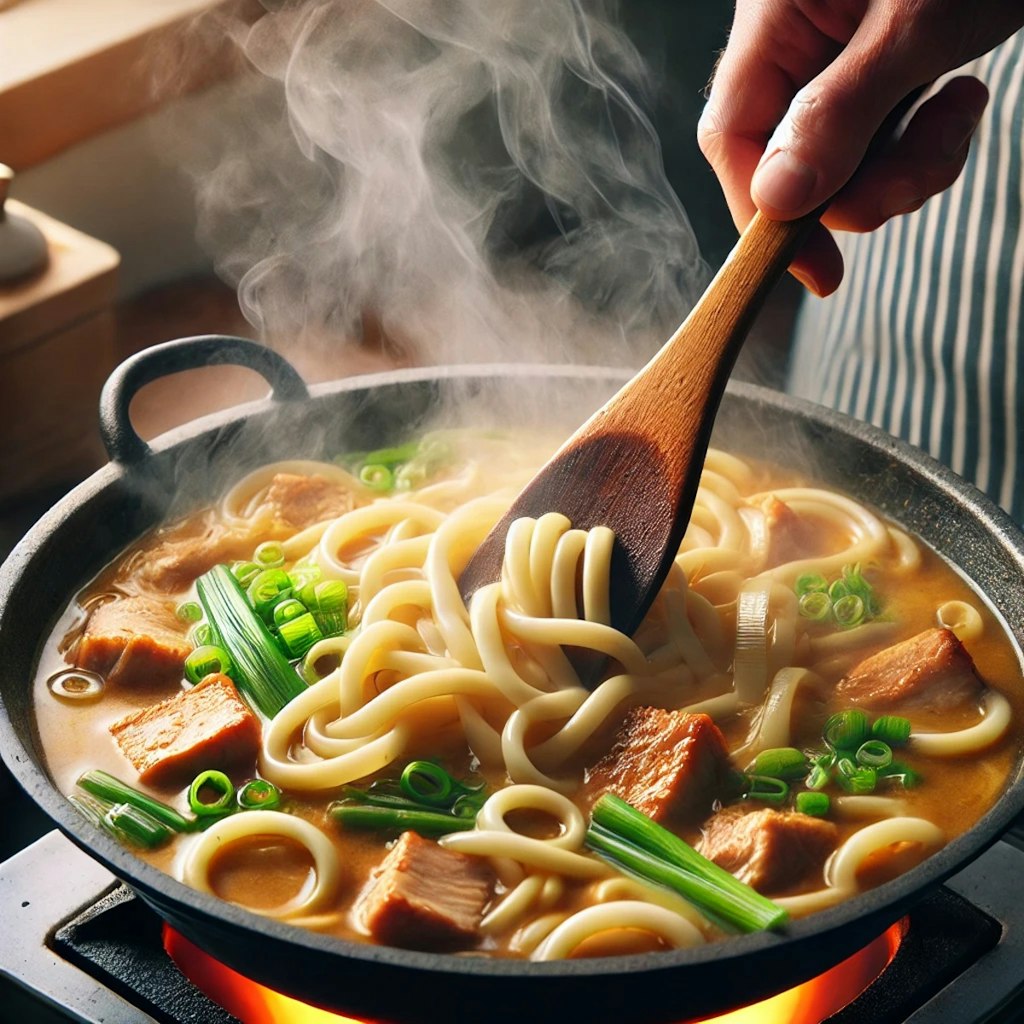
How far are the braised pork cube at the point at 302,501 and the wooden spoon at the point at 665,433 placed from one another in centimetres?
60

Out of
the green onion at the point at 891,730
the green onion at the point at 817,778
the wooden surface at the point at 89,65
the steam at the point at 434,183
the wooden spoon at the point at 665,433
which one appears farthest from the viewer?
the wooden surface at the point at 89,65

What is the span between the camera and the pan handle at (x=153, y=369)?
111 inches

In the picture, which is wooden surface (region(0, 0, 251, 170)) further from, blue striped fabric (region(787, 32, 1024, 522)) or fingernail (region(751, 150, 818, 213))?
fingernail (region(751, 150, 818, 213))

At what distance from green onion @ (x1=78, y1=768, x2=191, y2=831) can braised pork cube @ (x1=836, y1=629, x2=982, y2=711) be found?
4.36ft

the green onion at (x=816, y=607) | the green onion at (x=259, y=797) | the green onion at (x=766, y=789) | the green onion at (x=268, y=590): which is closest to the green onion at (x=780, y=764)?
the green onion at (x=766, y=789)

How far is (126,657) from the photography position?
2537 millimetres

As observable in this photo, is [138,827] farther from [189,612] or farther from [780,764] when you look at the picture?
[780,764]

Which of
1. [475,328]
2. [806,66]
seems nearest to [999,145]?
[806,66]

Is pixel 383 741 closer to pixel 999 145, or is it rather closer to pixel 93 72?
pixel 999 145

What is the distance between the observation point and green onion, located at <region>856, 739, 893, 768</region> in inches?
94.5

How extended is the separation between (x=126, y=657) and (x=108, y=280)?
2.22 meters

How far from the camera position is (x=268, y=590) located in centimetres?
273

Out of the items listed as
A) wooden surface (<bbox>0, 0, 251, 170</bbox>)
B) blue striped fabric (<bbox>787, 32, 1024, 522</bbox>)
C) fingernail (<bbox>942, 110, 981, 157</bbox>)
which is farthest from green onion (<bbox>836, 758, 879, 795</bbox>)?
wooden surface (<bbox>0, 0, 251, 170</bbox>)

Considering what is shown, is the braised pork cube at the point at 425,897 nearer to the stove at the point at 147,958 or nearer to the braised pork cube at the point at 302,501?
the stove at the point at 147,958
